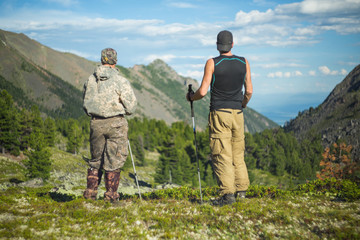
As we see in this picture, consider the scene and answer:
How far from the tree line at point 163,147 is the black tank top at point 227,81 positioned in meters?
40.7

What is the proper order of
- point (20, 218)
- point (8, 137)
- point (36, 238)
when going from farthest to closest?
point (8, 137) → point (20, 218) → point (36, 238)

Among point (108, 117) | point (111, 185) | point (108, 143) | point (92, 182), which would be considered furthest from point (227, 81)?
point (92, 182)

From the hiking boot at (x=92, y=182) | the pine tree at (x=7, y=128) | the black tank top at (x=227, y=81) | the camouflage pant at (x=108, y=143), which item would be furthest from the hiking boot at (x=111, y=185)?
the pine tree at (x=7, y=128)

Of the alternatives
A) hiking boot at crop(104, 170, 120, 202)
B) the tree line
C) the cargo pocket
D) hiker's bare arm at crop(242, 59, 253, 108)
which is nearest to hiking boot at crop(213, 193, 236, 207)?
the cargo pocket

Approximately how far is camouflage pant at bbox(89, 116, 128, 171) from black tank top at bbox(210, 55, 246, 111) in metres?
3.06

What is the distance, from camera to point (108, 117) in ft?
27.6

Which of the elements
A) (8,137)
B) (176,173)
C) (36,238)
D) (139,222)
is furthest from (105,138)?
(176,173)

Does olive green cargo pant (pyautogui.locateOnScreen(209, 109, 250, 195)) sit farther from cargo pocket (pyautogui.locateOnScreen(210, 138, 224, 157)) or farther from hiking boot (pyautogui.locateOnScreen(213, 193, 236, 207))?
hiking boot (pyautogui.locateOnScreen(213, 193, 236, 207))

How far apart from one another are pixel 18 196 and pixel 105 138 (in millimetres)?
3370

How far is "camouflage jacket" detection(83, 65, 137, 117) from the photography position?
27.2ft

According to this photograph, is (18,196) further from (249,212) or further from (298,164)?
(298,164)

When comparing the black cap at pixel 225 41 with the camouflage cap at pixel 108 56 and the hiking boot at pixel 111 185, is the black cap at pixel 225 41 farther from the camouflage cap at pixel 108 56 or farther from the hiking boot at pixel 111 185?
the hiking boot at pixel 111 185

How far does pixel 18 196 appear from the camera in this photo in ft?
28.1

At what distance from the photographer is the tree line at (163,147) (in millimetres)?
52459
